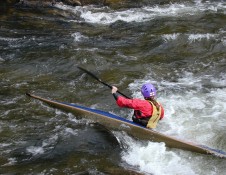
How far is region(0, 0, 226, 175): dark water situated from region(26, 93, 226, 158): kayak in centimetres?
12

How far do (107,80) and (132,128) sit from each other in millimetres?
2932

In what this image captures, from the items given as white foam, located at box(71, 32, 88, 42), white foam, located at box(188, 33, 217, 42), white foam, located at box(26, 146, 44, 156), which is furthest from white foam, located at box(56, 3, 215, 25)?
white foam, located at box(26, 146, 44, 156)

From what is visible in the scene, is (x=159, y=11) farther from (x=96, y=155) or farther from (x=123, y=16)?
(x=96, y=155)

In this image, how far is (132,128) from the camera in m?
7.10

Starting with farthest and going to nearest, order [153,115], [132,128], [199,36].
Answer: [199,36] → [132,128] → [153,115]

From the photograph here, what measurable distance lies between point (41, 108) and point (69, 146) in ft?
6.41

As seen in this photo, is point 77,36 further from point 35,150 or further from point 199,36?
point 35,150

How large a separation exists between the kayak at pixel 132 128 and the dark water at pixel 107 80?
12cm

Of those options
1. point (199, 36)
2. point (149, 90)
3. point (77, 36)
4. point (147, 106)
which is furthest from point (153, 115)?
point (77, 36)

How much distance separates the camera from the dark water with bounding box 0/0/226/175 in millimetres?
6449

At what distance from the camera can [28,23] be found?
1441cm

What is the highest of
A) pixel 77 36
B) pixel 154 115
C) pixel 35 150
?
pixel 77 36

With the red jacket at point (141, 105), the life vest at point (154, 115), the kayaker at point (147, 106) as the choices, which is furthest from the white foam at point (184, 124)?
the red jacket at point (141, 105)

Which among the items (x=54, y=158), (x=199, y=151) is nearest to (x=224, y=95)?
(x=199, y=151)
